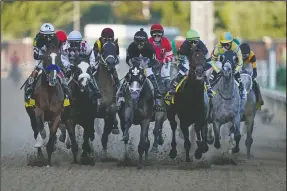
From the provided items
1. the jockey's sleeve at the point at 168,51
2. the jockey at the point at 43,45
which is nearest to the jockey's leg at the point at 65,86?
the jockey at the point at 43,45

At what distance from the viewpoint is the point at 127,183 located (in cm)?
1319

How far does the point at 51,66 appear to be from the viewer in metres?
14.3

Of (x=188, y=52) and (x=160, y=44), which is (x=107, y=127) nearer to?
(x=160, y=44)

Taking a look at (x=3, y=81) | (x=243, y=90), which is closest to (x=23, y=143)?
(x=243, y=90)

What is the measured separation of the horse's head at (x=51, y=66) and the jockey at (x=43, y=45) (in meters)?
0.41

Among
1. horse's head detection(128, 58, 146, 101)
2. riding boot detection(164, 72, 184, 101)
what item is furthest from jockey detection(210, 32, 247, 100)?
horse's head detection(128, 58, 146, 101)

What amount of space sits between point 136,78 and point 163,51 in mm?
2296

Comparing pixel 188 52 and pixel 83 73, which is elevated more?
pixel 188 52

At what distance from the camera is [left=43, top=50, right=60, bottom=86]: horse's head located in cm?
1429

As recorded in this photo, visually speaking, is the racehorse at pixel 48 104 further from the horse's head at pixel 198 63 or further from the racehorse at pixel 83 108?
the horse's head at pixel 198 63

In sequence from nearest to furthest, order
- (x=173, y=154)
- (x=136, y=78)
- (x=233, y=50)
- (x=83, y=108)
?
1. (x=136, y=78)
2. (x=83, y=108)
3. (x=173, y=154)
4. (x=233, y=50)

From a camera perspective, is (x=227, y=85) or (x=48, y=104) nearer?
(x=48, y=104)

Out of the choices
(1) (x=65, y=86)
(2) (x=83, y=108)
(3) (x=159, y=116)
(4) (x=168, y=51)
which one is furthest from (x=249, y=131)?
(1) (x=65, y=86)

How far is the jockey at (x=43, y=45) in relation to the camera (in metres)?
15.0
